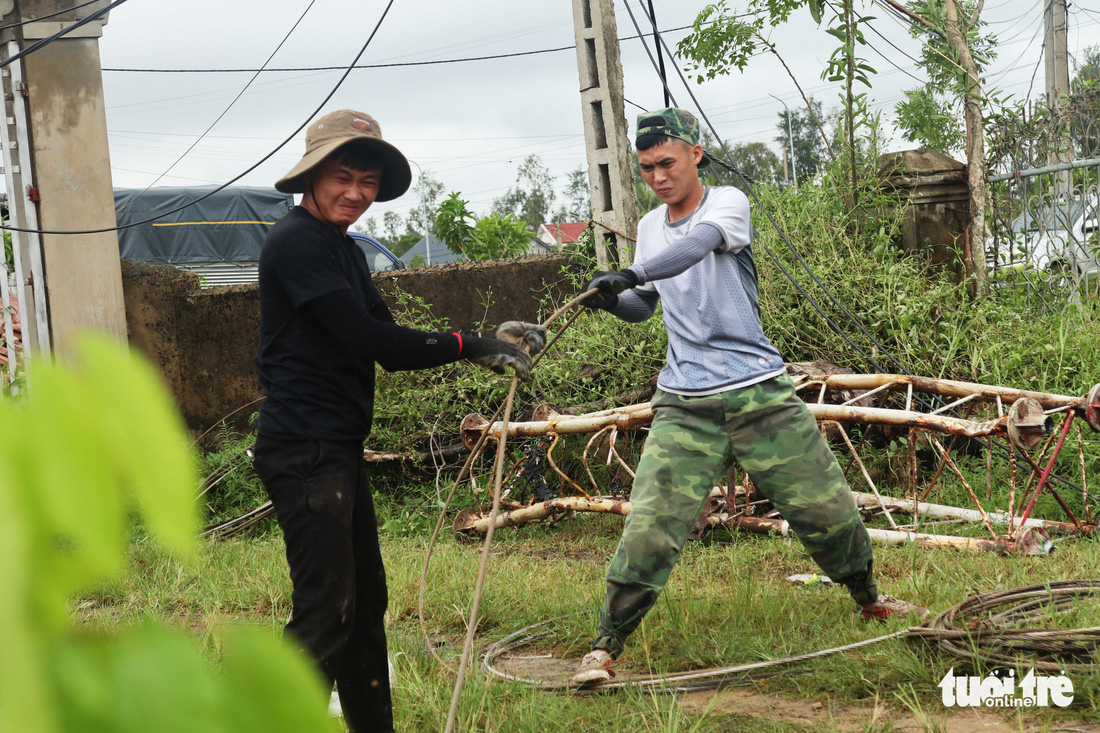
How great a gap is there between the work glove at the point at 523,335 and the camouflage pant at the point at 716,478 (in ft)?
2.03

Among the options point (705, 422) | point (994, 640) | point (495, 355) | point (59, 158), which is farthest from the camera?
point (59, 158)

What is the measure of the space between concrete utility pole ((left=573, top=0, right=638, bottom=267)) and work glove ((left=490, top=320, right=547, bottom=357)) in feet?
14.9

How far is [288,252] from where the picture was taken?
2.76 metres

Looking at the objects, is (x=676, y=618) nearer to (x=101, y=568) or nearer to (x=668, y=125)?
(x=668, y=125)

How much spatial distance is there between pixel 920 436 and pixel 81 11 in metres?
6.16

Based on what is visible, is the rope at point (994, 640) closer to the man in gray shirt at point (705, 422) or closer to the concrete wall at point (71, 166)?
the man in gray shirt at point (705, 422)

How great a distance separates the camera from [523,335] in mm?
3268

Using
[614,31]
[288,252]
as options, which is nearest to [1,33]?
[614,31]

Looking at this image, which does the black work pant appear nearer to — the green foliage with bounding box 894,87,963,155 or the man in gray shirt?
the man in gray shirt

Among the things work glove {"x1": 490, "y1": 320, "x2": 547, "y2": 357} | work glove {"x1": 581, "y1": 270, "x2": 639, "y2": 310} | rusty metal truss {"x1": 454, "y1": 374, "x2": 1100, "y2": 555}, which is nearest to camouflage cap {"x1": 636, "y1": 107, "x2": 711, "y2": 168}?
work glove {"x1": 581, "y1": 270, "x2": 639, "y2": 310}

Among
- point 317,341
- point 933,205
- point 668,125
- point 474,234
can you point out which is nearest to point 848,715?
point 317,341

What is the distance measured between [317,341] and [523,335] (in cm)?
70

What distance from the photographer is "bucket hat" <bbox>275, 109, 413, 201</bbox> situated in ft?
9.30

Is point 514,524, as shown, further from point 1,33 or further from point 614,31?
point 1,33
